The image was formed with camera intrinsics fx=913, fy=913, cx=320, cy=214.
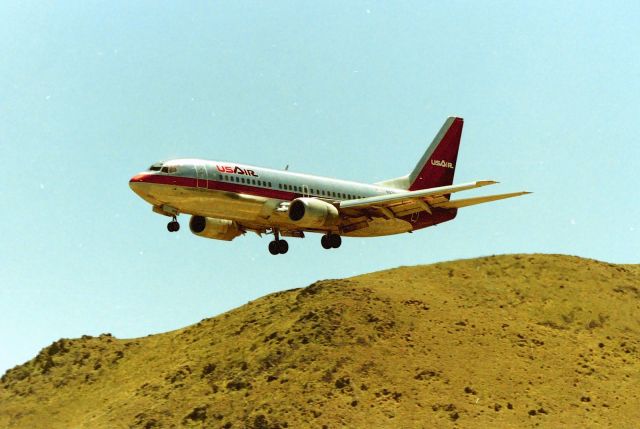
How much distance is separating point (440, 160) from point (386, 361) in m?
24.0

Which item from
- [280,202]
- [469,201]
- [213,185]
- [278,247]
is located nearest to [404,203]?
[469,201]

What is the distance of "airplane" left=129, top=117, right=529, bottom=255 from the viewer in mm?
47594

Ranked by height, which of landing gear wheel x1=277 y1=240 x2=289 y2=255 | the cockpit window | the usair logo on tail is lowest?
landing gear wheel x1=277 y1=240 x2=289 y2=255

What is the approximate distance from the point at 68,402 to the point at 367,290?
34123mm

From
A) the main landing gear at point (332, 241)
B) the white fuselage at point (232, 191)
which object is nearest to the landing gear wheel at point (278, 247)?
the white fuselage at point (232, 191)

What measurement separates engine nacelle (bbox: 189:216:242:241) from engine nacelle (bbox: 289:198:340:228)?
4.66 meters

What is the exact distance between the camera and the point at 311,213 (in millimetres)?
50781

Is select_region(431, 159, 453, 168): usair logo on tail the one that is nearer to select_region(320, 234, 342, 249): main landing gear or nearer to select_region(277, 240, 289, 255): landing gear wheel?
select_region(320, 234, 342, 249): main landing gear

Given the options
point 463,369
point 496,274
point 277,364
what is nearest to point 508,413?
point 463,369

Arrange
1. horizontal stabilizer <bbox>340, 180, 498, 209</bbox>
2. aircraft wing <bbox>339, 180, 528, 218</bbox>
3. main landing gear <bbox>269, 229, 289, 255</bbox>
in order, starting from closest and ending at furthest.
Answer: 1. horizontal stabilizer <bbox>340, 180, 498, 209</bbox>
2. aircraft wing <bbox>339, 180, 528, 218</bbox>
3. main landing gear <bbox>269, 229, 289, 255</bbox>

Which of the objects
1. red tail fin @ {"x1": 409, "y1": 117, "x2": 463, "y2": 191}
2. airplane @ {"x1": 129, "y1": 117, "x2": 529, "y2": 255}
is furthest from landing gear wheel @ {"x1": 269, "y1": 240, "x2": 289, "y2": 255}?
red tail fin @ {"x1": 409, "y1": 117, "x2": 463, "y2": 191}

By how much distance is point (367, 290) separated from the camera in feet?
314

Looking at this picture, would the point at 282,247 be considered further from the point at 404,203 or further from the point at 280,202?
the point at 404,203

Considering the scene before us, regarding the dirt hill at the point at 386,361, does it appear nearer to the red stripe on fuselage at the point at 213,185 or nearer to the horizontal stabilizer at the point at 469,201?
the horizontal stabilizer at the point at 469,201
